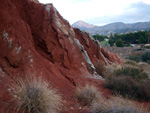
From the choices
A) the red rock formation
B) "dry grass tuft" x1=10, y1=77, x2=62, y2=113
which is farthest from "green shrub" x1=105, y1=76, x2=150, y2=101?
"dry grass tuft" x1=10, y1=77, x2=62, y2=113

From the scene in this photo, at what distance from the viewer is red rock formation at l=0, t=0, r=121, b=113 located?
6766mm

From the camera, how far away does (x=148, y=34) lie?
59375 millimetres

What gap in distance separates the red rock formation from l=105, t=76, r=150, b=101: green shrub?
1.85m

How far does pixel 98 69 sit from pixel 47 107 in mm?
9023

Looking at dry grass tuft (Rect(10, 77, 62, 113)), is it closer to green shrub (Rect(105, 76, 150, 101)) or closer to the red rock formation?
the red rock formation

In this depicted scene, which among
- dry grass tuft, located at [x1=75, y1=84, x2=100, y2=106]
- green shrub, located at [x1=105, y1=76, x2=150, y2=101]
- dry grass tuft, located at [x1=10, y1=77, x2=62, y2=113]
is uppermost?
dry grass tuft, located at [x1=10, y1=77, x2=62, y2=113]

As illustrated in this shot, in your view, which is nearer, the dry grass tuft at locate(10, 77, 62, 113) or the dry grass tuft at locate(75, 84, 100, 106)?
the dry grass tuft at locate(10, 77, 62, 113)

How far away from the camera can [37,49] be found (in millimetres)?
9625

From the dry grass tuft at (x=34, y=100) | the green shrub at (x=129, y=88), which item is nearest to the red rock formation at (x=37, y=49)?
the dry grass tuft at (x=34, y=100)

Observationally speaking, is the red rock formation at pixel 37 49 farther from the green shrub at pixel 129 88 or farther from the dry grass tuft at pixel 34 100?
the green shrub at pixel 129 88

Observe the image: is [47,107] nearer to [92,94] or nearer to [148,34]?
[92,94]

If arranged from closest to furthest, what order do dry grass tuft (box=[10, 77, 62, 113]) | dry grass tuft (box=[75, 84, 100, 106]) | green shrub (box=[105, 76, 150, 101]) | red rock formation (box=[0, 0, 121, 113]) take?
dry grass tuft (box=[10, 77, 62, 113]) → dry grass tuft (box=[75, 84, 100, 106]) → red rock formation (box=[0, 0, 121, 113]) → green shrub (box=[105, 76, 150, 101])

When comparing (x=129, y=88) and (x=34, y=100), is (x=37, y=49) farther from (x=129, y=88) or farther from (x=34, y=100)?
(x=34, y=100)

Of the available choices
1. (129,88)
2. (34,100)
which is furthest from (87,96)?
(129,88)
